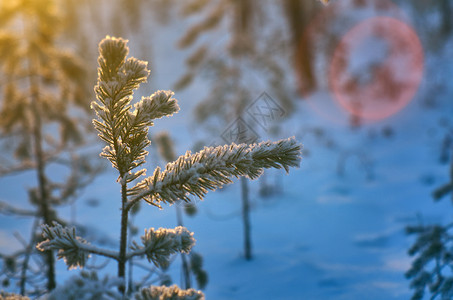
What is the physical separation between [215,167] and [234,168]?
0.10 metres

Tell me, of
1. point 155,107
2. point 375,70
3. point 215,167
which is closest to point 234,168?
point 215,167

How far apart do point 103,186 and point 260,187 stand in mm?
5074

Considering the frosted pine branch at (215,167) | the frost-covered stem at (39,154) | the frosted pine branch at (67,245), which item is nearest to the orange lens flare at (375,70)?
the frost-covered stem at (39,154)

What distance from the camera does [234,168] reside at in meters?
1.70

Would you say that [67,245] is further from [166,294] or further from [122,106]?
[122,106]

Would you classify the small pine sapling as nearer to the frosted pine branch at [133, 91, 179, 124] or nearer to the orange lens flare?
the frosted pine branch at [133, 91, 179, 124]

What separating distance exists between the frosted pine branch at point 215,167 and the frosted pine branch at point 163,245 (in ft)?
0.60

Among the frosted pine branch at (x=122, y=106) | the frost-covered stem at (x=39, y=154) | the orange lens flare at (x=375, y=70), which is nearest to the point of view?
the frosted pine branch at (x=122, y=106)

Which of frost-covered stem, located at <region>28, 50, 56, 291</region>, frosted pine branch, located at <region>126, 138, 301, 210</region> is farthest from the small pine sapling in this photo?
frost-covered stem, located at <region>28, 50, 56, 291</region>

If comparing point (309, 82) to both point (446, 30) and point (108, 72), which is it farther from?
point (108, 72)

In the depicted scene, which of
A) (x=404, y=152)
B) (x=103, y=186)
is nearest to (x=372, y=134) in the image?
(x=404, y=152)

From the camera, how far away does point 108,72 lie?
167 cm

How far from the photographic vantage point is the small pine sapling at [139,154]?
165 centimetres

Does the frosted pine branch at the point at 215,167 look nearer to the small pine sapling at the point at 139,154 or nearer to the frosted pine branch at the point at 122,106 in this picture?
the small pine sapling at the point at 139,154
